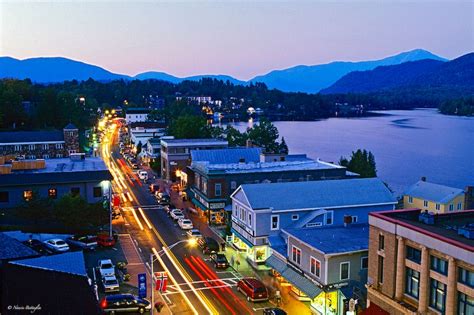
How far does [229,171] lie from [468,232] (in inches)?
1044

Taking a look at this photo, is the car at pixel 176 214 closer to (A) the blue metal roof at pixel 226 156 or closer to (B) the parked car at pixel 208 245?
(B) the parked car at pixel 208 245

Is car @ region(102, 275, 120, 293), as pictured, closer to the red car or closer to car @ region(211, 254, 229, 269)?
car @ region(211, 254, 229, 269)

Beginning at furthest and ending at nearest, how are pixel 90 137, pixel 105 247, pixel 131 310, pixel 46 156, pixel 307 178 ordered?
pixel 90 137, pixel 46 156, pixel 307 178, pixel 105 247, pixel 131 310

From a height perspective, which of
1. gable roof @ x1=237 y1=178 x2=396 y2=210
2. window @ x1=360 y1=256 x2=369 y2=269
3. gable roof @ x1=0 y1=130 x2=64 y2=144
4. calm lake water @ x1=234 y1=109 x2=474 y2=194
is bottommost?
calm lake water @ x1=234 y1=109 x2=474 y2=194

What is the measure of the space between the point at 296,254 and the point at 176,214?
18.5 metres

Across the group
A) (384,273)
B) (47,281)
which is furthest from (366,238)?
(47,281)

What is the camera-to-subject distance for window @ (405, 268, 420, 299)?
67.9 ft

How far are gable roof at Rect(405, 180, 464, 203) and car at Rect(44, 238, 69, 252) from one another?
33269mm

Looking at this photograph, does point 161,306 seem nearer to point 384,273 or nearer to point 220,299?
point 220,299

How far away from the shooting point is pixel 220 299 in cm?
2797

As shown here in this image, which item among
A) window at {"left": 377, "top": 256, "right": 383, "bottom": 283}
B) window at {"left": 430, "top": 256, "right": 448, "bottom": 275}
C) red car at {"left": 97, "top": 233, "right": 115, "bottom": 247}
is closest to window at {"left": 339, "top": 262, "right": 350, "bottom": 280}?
window at {"left": 377, "top": 256, "right": 383, "bottom": 283}

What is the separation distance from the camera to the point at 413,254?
68.8ft

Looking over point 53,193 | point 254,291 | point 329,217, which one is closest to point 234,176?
point 329,217

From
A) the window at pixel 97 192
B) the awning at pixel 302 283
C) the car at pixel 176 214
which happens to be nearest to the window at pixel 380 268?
the awning at pixel 302 283
